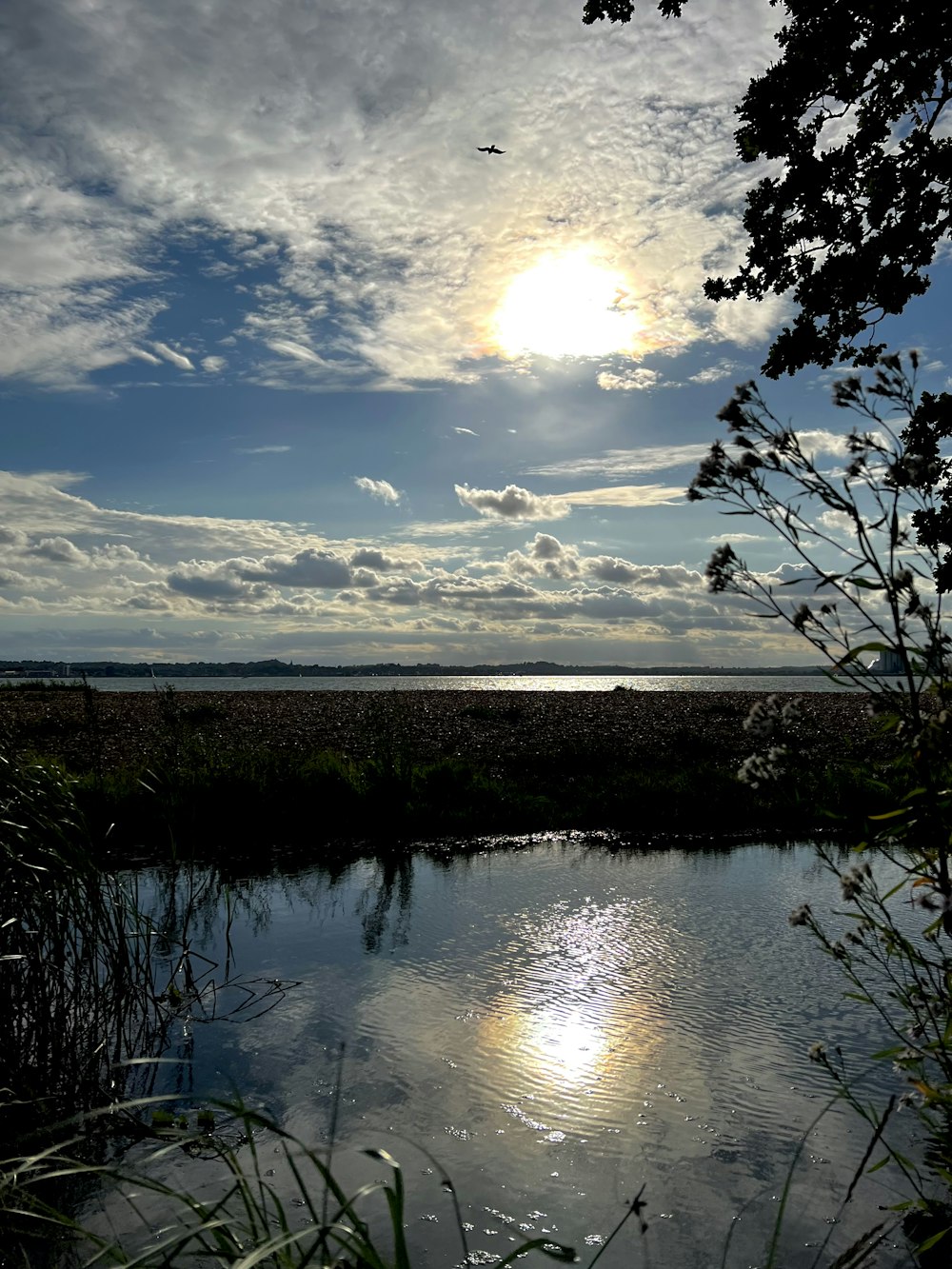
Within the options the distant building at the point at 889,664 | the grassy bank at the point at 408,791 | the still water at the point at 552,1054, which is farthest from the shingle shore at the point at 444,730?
the distant building at the point at 889,664

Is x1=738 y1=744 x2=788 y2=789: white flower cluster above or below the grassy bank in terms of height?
above

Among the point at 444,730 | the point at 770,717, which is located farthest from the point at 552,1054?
the point at 444,730

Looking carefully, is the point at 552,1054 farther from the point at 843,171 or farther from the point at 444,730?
the point at 444,730

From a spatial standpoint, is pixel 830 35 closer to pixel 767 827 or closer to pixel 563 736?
pixel 767 827

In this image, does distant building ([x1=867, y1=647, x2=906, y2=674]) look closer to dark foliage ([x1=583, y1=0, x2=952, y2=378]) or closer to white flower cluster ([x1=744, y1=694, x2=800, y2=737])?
white flower cluster ([x1=744, y1=694, x2=800, y2=737])

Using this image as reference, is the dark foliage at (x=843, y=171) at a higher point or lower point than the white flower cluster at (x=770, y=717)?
higher

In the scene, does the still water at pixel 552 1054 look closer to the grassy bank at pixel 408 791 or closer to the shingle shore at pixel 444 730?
the grassy bank at pixel 408 791

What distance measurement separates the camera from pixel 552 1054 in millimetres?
6633

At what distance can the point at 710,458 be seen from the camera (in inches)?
140

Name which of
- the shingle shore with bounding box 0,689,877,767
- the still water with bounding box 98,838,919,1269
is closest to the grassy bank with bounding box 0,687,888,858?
the shingle shore with bounding box 0,689,877,767

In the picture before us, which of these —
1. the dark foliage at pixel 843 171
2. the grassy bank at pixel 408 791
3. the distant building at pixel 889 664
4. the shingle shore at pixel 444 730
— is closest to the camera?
the distant building at pixel 889 664

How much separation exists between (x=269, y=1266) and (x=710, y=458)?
3.37 metres

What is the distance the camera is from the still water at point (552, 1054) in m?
4.77

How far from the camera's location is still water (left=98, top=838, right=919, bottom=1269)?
15.6ft
